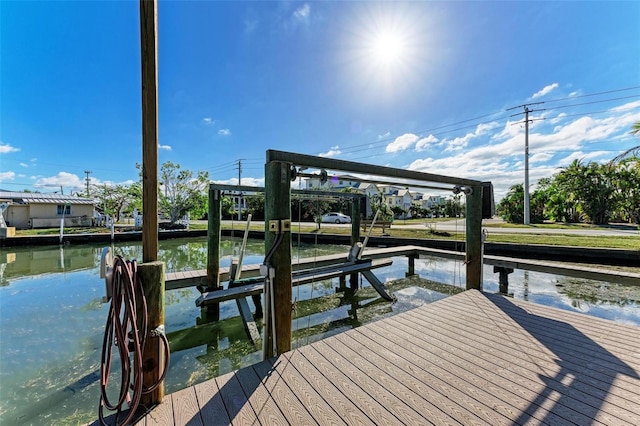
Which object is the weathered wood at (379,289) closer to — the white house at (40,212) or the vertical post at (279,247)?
the vertical post at (279,247)

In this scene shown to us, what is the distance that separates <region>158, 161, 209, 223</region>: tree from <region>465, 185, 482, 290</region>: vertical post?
18214mm

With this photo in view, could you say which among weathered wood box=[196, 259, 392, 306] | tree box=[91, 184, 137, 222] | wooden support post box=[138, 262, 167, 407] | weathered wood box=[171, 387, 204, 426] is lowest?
weathered wood box=[196, 259, 392, 306]

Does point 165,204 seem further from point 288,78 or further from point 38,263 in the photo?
point 288,78

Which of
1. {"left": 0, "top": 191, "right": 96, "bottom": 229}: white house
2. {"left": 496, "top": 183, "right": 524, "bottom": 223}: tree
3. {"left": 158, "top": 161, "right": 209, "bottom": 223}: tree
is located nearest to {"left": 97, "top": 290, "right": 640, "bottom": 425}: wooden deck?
{"left": 158, "top": 161, "right": 209, "bottom": 223}: tree

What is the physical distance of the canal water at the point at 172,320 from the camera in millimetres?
2346

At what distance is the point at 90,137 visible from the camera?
25250 mm

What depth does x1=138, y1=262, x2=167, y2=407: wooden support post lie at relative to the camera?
1.41 m

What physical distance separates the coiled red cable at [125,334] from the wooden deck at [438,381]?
8.0 inches

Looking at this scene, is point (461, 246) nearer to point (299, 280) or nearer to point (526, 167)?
point (299, 280)

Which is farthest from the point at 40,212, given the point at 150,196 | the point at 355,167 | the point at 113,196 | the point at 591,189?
the point at 591,189

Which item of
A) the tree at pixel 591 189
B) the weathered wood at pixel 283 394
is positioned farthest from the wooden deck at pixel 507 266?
the tree at pixel 591 189

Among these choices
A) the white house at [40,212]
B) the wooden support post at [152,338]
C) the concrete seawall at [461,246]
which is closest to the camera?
the wooden support post at [152,338]

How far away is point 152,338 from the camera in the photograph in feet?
4.64

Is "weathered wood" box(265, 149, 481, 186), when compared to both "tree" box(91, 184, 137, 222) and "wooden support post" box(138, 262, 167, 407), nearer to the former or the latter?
"wooden support post" box(138, 262, 167, 407)
